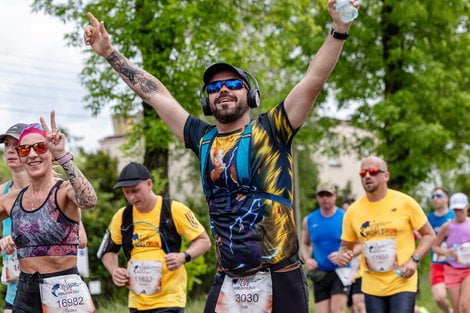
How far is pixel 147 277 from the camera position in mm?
8352

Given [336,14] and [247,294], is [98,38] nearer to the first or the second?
[336,14]

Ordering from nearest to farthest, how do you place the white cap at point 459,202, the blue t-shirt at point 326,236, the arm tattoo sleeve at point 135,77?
1. the arm tattoo sleeve at point 135,77
2. the white cap at point 459,202
3. the blue t-shirt at point 326,236

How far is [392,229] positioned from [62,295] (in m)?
3.99

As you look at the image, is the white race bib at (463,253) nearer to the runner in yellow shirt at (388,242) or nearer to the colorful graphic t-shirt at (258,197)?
the runner in yellow shirt at (388,242)

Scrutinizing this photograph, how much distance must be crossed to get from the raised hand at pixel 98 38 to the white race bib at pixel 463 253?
7.33m

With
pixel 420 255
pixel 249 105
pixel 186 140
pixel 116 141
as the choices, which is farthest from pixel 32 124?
pixel 116 141

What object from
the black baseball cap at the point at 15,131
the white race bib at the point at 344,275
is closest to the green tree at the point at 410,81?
the white race bib at the point at 344,275

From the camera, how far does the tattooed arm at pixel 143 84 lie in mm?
5590

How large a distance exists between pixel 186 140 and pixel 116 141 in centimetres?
4956

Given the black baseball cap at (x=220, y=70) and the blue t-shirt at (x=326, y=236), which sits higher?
the black baseball cap at (x=220, y=70)

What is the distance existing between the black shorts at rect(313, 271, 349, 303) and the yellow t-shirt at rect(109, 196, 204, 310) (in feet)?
12.5

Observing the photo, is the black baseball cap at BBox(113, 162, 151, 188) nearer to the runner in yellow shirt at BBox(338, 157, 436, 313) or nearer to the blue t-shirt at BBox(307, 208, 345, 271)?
the runner in yellow shirt at BBox(338, 157, 436, 313)

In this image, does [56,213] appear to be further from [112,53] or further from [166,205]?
[166,205]

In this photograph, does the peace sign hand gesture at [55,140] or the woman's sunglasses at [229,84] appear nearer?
the woman's sunglasses at [229,84]
